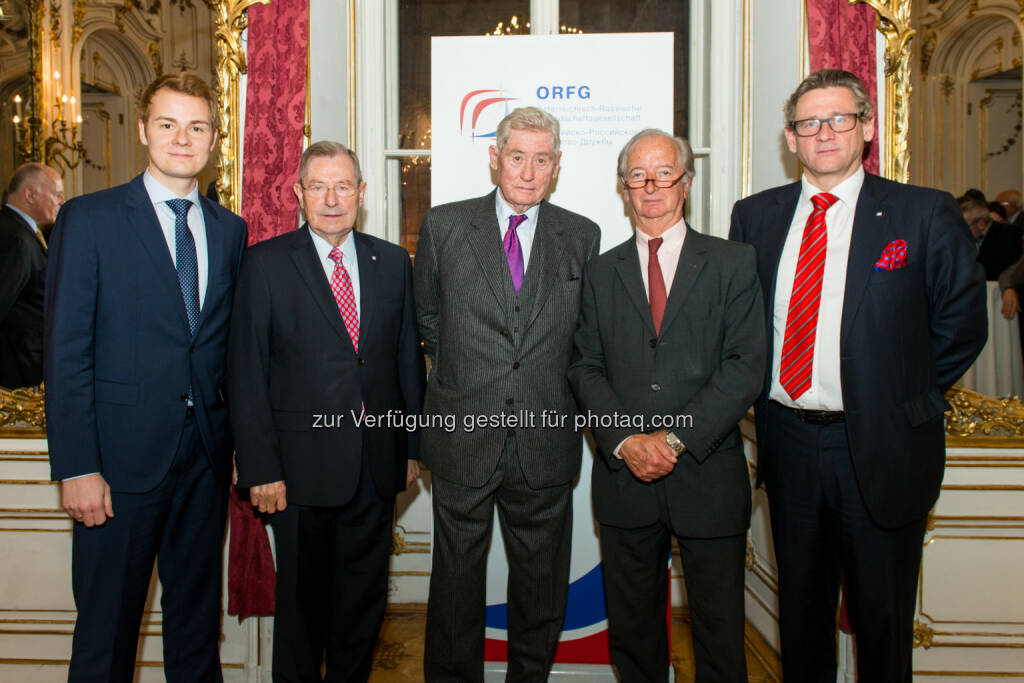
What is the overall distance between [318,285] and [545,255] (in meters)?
0.70

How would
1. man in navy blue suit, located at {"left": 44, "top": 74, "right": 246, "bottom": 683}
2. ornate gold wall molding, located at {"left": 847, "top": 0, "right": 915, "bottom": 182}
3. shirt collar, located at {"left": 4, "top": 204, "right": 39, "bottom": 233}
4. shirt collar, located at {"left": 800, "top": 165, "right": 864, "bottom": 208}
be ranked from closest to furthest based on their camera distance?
man in navy blue suit, located at {"left": 44, "top": 74, "right": 246, "bottom": 683} → shirt collar, located at {"left": 800, "top": 165, "right": 864, "bottom": 208} → ornate gold wall molding, located at {"left": 847, "top": 0, "right": 915, "bottom": 182} → shirt collar, located at {"left": 4, "top": 204, "right": 39, "bottom": 233}

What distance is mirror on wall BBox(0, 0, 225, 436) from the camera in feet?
9.34

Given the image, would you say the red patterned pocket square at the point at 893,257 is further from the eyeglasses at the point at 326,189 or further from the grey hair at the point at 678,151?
the eyeglasses at the point at 326,189

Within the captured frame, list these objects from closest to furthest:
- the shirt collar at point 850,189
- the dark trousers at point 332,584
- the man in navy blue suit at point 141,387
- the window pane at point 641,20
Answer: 1. the man in navy blue suit at point 141,387
2. the shirt collar at point 850,189
3. the dark trousers at point 332,584
4. the window pane at point 641,20

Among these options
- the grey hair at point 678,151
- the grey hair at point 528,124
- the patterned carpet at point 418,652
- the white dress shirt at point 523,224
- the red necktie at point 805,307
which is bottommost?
the patterned carpet at point 418,652

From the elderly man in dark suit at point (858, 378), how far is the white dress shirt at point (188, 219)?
1.65 meters

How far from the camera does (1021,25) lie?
256 cm

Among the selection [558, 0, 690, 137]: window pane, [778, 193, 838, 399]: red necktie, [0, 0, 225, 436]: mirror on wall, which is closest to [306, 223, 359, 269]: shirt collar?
[0, 0, 225, 436]: mirror on wall

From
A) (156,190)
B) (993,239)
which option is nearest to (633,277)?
(156,190)

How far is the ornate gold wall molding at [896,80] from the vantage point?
2.52 metres

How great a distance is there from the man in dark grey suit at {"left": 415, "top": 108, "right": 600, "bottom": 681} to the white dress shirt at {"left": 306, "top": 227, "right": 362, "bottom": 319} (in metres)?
0.20

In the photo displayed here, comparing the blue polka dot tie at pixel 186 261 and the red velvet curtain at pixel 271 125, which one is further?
the red velvet curtain at pixel 271 125

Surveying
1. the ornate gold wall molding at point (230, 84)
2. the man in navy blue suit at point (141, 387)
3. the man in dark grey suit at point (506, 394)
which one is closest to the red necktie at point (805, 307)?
the man in dark grey suit at point (506, 394)

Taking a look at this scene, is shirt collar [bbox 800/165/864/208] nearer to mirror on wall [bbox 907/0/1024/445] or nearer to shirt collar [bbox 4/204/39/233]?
mirror on wall [bbox 907/0/1024/445]
